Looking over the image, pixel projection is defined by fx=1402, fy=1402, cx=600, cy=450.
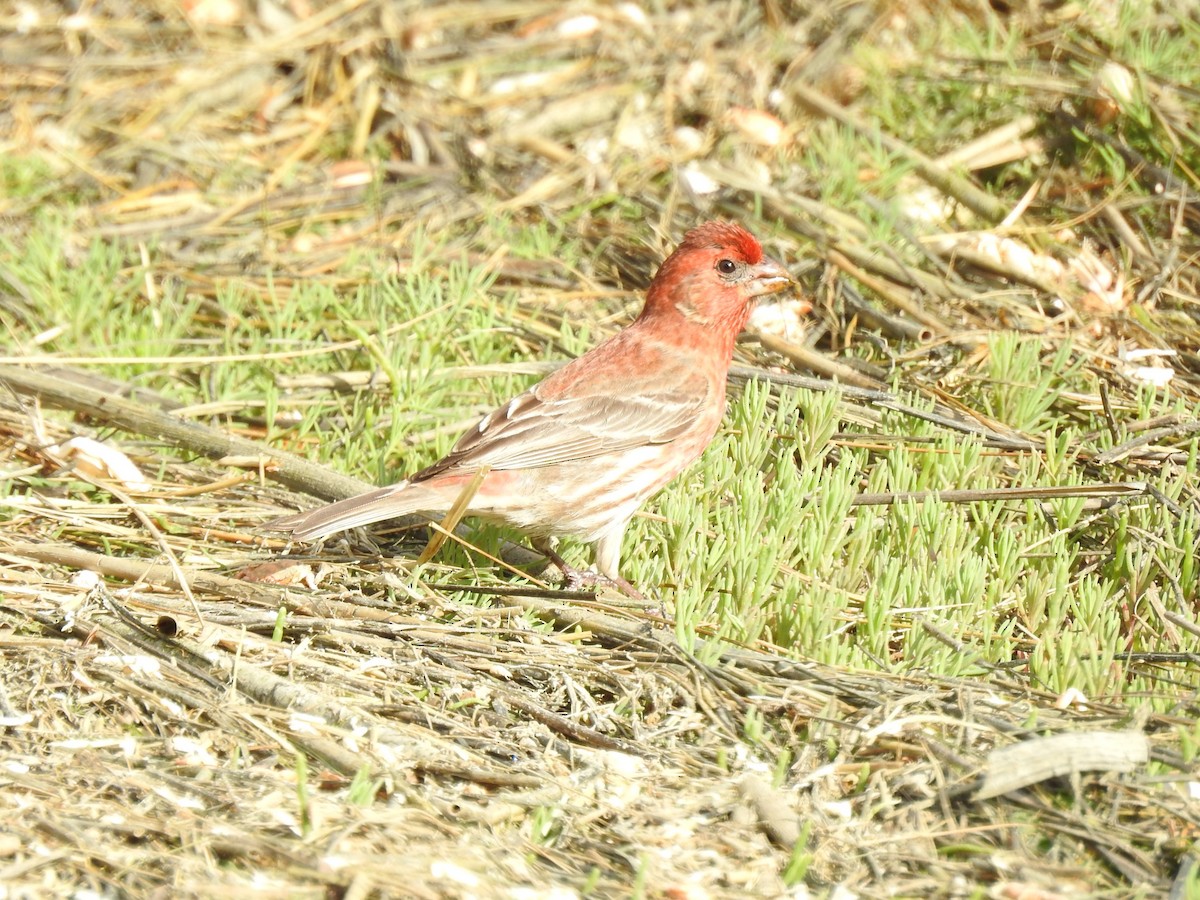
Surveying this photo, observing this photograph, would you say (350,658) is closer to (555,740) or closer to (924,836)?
(555,740)

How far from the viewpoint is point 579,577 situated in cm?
429

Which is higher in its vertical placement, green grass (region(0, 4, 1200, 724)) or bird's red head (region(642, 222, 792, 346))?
bird's red head (region(642, 222, 792, 346))

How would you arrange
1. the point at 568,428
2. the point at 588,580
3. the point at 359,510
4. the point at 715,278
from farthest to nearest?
the point at 715,278
the point at 568,428
the point at 588,580
the point at 359,510

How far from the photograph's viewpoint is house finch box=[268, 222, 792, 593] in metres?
4.29

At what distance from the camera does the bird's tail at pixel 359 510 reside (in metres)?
3.97

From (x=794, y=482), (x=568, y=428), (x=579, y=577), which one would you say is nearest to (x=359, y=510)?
(x=579, y=577)

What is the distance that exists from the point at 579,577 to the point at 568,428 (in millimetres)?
527

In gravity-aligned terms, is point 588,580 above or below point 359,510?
below

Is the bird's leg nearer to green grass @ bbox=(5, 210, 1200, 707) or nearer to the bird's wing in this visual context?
green grass @ bbox=(5, 210, 1200, 707)

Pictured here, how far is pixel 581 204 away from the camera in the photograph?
6465 millimetres

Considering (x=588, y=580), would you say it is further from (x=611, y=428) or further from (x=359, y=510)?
(x=359, y=510)

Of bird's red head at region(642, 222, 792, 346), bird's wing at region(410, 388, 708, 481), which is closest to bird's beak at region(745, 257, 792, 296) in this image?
bird's red head at region(642, 222, 792, 346)

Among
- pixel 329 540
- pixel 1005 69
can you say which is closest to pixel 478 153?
pixel 1005 69

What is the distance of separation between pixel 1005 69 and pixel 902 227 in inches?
49.3
